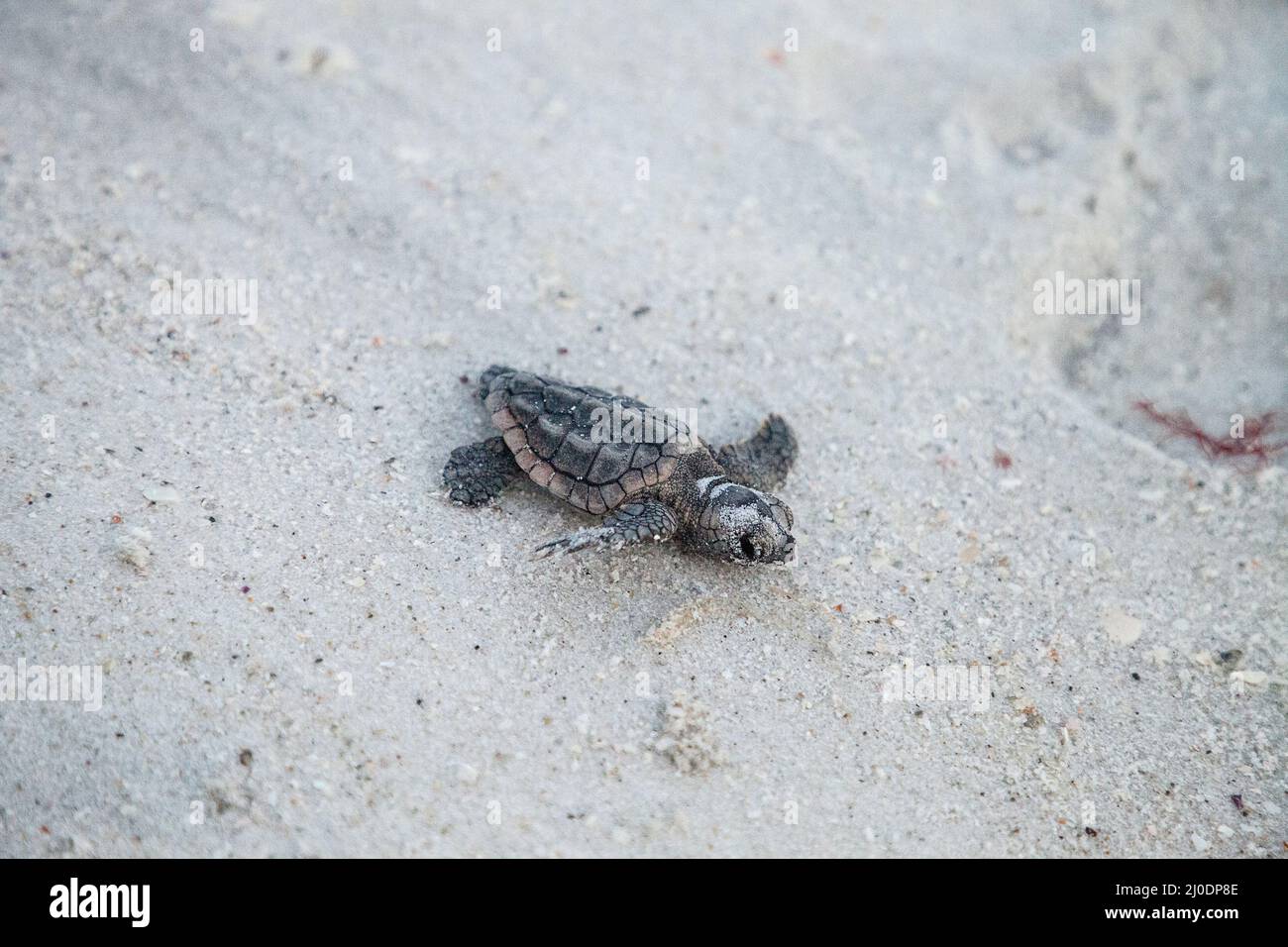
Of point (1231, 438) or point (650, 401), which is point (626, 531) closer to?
point (650, 401)

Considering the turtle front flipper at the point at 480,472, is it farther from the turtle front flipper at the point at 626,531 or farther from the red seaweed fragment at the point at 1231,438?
the red seaweed fragment at the point at 1231,438

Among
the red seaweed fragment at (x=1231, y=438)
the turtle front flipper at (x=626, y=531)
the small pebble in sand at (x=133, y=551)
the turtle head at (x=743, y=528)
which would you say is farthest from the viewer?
the red seaweed fragment at (x=1231, y=438)

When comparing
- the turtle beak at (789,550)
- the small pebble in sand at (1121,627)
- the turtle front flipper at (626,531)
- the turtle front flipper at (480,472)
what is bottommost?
the small pebble in sand at (1121,627)

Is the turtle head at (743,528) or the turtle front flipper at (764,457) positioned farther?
the turtle front flipper at (764,457)

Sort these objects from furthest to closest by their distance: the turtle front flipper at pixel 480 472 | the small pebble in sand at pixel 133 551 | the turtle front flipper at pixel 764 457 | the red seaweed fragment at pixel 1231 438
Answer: the red seaweed fragment at pixel 1231 438 → the turtle front flipper at pixel 764 457 → the turtle front flipper at pixel 480 472 → the small pebble in sand at pixel 133 551

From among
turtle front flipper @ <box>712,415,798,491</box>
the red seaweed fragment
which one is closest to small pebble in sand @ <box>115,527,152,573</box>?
turtle front flipper @ <box>712,415,798,491</box>

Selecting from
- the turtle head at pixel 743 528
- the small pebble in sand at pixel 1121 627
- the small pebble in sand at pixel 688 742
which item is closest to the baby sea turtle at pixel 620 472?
the turtle head at pixel 743 528
